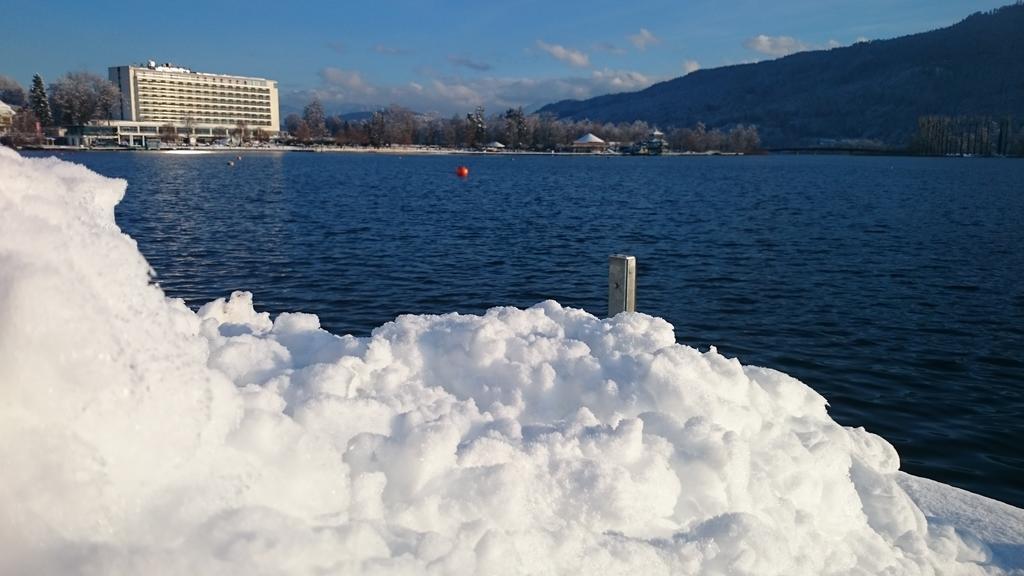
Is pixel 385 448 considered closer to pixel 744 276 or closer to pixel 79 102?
pixel 744 276

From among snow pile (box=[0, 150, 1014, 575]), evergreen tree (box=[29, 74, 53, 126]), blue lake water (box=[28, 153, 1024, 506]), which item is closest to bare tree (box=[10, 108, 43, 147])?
evergreen tree (box=[29, 74, 53, 126])

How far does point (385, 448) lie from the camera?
500 centimetres

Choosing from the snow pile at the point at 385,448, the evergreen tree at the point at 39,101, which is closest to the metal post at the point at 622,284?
the snow pile at the point at 385,448

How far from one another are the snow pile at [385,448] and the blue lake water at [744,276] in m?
5.52

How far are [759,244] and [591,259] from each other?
27.6 ft

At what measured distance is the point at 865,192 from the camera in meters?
64.8

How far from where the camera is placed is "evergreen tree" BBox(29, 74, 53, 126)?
177 metres

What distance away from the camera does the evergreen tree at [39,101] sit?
17746cm

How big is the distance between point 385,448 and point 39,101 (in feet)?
693

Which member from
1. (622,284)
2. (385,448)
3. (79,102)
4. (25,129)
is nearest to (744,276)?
(622,284)

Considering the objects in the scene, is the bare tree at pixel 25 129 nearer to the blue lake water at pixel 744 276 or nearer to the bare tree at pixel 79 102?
the bare tree at pixel 79 102

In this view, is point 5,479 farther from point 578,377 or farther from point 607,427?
point 578,377

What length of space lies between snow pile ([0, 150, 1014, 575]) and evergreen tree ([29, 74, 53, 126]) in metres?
206

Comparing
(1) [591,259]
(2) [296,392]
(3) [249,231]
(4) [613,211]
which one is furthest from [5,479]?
(4) [613,211]
